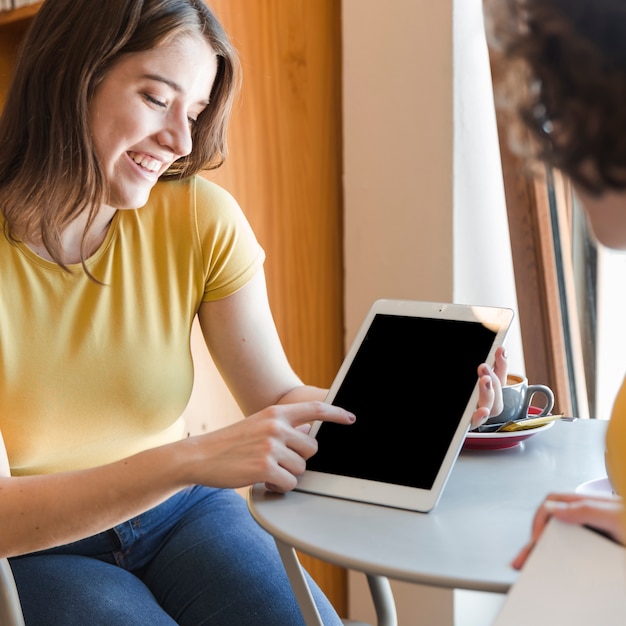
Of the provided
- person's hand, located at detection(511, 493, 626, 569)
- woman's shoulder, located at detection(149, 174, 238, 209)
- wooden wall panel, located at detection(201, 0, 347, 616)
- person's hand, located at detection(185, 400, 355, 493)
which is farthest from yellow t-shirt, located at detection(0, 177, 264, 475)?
person's hand, located at detection(511, 493, 626, 569)

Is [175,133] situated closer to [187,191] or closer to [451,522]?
[187,191]

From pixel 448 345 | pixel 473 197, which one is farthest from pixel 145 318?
pixel 473 197

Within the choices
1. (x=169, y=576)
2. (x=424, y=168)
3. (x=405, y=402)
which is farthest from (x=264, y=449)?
(x=424, y=168)

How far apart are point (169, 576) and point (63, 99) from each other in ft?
1.88

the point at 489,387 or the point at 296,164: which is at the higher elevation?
the point at 296,164

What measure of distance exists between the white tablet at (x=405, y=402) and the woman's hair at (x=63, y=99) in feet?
1.32

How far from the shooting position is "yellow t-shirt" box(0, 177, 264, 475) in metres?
1.06

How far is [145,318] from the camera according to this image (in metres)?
1.14

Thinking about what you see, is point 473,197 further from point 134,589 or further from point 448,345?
point 134,589

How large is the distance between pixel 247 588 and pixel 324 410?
0.24 metres

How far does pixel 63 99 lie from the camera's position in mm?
1069

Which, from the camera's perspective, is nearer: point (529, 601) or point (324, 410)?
point (529, 601)

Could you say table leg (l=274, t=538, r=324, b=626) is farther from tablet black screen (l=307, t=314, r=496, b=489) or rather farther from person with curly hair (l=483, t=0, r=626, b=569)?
person with curly hair (l=483, t=0, r=626, b=569)

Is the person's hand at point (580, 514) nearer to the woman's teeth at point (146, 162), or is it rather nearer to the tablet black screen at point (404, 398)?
A: the tablet black screen at point (404, 398)
